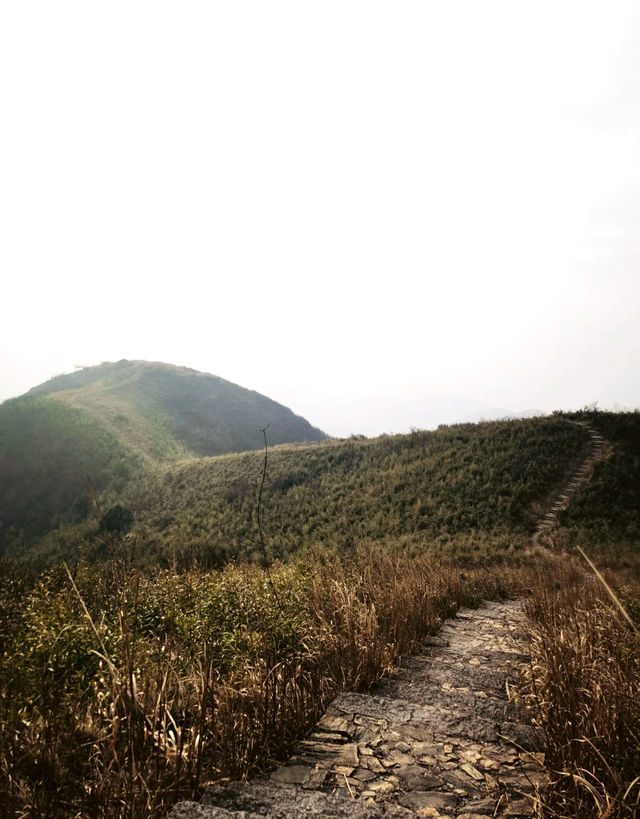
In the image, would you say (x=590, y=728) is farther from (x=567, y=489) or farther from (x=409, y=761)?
(x=567, y=489)

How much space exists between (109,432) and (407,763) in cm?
5177

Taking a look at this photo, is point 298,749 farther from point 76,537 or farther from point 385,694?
point 76,537

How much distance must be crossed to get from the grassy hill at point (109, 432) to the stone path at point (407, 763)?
130 ft

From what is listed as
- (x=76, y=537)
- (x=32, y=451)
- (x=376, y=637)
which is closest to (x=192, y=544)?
(x=76, y=537)

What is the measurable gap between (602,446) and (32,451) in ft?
165

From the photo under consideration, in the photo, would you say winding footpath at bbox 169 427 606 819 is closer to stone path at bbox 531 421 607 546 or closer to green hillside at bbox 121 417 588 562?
green hillside at bbox 121 417 588 562

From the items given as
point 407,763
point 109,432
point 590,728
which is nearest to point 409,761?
point 407,763

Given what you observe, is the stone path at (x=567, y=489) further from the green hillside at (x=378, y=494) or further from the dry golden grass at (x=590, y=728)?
the dry golden grass at (x=590, y=728)

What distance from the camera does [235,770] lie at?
2303mm

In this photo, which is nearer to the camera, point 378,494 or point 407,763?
point 407,763

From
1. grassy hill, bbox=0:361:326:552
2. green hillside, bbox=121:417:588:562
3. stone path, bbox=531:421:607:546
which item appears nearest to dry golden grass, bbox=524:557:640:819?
green hillside, bbox=121:417:588:562

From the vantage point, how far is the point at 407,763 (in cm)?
251

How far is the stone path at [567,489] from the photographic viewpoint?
22109 millimetres

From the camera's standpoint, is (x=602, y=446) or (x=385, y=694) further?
(x=602, y=446)
